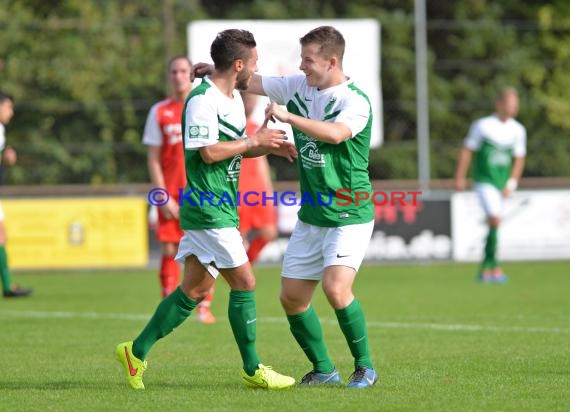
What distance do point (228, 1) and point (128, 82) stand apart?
3.57 meters


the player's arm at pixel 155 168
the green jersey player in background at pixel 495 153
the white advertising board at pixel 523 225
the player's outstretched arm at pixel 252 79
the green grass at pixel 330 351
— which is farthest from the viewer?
the white advertising board at pixel 523 225

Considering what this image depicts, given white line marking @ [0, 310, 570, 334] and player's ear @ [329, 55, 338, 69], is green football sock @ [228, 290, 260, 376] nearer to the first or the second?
player's ear @ [329, 55, 338, 69]

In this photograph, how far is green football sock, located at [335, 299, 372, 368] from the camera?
6.98 meters

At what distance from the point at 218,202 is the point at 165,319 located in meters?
0.76

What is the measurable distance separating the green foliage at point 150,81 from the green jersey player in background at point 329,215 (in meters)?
14.5

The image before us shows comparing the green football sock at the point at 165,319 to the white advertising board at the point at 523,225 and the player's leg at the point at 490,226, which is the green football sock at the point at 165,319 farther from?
the white advertising board at the point at 523,225

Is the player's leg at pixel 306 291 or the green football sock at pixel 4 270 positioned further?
the green football sock at pixel 4 270

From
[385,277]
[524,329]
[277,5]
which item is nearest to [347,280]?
[524,329]

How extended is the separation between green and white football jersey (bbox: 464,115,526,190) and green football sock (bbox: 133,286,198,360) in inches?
389

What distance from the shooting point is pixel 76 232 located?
18.7m

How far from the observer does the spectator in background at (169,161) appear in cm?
1063

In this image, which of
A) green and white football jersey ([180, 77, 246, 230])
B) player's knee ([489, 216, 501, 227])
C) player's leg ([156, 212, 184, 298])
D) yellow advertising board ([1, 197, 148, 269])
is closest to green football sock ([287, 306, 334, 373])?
green and white football jersey ([180, 77, 246, 230])

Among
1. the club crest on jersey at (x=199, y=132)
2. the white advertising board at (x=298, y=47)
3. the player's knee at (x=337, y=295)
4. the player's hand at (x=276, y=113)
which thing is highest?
the white advertising board at (x=298, y=47)

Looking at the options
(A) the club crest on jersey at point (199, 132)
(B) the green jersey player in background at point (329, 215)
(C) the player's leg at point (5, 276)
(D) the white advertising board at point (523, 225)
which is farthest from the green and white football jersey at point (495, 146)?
(A) the club crest on jersey at point (199, 132)
